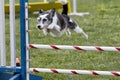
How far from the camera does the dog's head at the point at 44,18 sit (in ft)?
19.9

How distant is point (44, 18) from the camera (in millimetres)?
6074

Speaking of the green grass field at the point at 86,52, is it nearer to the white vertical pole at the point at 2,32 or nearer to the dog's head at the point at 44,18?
the dog's head at the point at 44,18

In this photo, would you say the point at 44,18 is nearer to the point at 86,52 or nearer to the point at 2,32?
the point at 86,52

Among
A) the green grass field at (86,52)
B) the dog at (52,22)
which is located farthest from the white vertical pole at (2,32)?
the dog at (52,22)

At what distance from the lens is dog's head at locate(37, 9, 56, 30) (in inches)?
239

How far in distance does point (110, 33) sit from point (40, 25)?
2.57 meters

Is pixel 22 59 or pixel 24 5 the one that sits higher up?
pixel 24 5

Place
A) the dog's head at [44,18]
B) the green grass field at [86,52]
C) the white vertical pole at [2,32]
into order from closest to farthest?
1. the white vertical pole at [2,32]
2. the green grass field at [86,52]
3. the dog's head at [44,18]

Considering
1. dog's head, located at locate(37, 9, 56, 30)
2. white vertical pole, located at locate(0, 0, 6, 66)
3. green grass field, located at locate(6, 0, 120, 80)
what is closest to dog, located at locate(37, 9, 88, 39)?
dog's head, located at locate(37, 9, 56, 30)

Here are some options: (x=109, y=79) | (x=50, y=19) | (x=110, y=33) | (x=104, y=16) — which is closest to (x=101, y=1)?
(x=104, y=16)

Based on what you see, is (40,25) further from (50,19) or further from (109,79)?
(109,79)

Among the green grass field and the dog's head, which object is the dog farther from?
the green grass field

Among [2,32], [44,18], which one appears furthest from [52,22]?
[2,32]

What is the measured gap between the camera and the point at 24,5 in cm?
395
